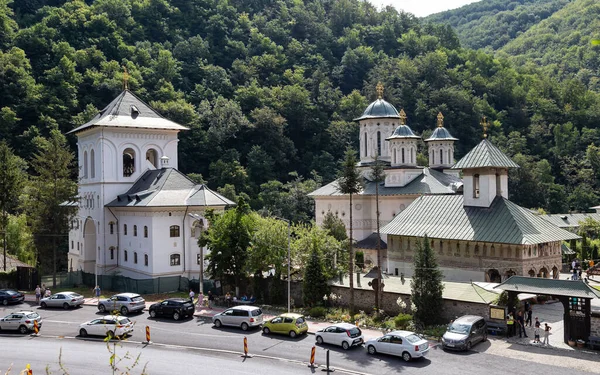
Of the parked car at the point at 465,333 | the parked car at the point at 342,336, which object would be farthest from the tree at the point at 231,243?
the parked car at the point at 465,333

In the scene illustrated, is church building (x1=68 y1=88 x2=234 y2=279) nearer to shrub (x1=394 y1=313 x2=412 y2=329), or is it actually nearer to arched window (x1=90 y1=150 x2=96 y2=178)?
arched window (x1=90 y1=150 x2=96 y2=178)

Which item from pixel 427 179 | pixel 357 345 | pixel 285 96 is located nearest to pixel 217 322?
pixel 357 345

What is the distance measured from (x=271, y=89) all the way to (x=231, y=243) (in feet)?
254

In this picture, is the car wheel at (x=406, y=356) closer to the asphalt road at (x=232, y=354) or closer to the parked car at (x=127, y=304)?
the asphalt road at (x=232, y=354)

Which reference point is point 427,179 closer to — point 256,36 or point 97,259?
point 97,259

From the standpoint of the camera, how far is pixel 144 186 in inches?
1811

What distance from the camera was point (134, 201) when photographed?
43469 mm

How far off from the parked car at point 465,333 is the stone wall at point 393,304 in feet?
5.39

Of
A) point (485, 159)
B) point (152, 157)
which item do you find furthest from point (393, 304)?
point (152, 157)

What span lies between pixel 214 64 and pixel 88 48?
87.0 ft

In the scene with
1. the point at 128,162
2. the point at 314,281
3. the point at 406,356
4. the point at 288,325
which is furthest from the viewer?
the point at 128,162

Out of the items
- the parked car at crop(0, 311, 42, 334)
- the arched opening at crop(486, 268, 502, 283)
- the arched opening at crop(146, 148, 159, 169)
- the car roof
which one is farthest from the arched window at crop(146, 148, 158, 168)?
the car roof

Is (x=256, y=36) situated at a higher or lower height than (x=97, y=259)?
higher

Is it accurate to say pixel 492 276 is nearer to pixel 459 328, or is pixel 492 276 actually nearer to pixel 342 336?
pixel 459 328
